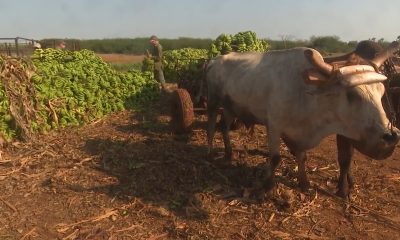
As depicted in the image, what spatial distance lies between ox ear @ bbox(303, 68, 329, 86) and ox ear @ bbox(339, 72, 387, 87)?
0.20m

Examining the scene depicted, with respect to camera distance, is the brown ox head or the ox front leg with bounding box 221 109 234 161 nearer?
the brown ox head

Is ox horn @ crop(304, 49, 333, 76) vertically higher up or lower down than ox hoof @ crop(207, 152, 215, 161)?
higher up

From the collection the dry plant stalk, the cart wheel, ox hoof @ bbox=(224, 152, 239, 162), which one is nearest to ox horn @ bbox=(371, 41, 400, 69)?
ox hoof @ bbox=(224, 152, 239, 162)

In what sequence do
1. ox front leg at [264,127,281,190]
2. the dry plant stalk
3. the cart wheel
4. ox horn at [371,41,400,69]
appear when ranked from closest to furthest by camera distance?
ox horn at [371,41,400,69] < ox front leg at [264,127,281,190] < the dry plant stalk < the cart wheel

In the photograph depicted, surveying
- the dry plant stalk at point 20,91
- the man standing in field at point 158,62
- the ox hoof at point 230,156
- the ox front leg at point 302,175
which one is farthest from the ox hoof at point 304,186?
the man standing in field at point 158,62

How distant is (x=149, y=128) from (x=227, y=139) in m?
2.20

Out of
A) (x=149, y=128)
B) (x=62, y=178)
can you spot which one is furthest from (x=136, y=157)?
(x=149, y=128)

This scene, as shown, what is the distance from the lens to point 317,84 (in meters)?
5.09

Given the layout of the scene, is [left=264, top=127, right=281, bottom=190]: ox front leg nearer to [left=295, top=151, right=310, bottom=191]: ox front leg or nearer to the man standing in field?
[left=295, top=151, right=310, bottom=191]: ox front leg

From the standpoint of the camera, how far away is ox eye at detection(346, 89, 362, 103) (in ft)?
15.9

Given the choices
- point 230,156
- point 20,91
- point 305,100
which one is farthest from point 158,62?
point 305,100

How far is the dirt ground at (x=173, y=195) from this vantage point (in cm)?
505

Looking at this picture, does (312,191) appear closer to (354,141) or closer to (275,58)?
(354,141)

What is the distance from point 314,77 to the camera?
5027 mm
